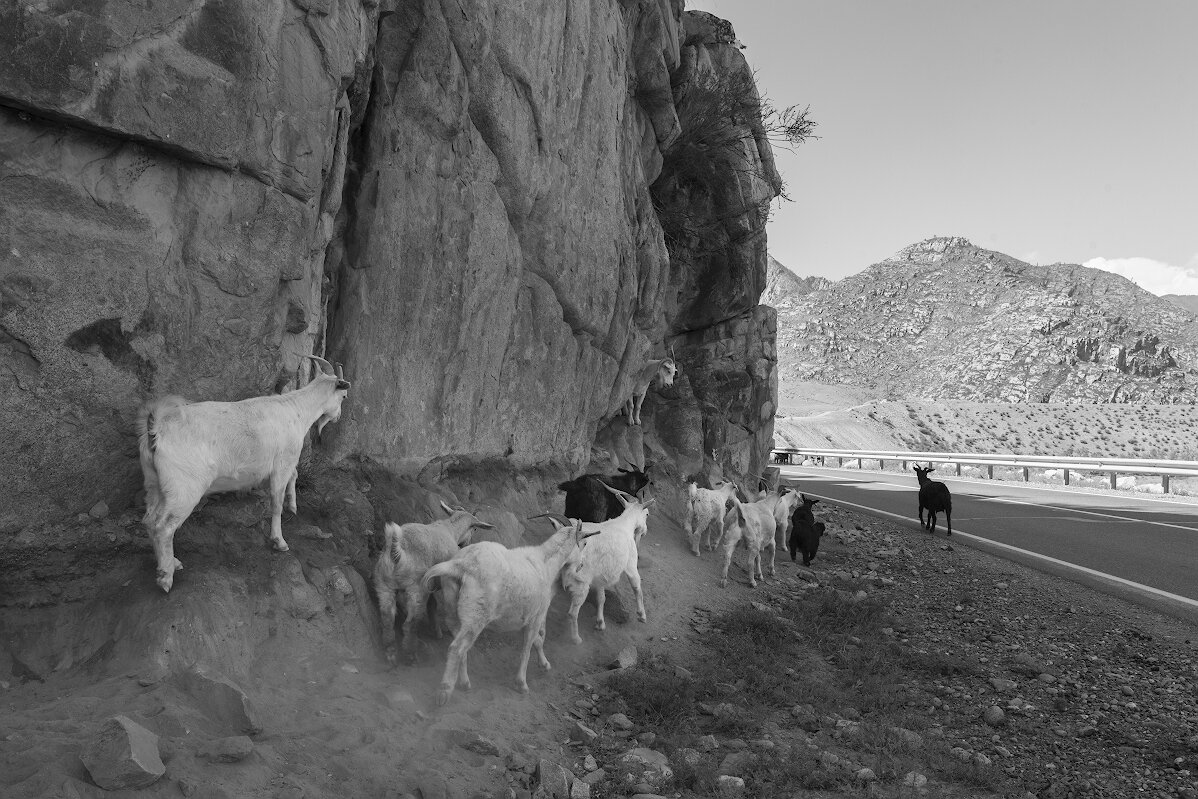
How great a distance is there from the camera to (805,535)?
11.3 metres

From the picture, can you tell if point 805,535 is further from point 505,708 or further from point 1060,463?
point 1060,463

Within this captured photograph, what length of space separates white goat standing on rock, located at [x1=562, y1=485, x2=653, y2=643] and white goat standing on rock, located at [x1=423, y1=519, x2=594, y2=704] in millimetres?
628

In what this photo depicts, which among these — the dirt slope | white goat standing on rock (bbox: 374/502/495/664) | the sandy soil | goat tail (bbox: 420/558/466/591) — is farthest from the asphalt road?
white goat standing on rock (bbox: 374/502/495/664)

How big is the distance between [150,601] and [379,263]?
3.42 meters

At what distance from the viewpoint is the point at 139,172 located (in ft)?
15.6

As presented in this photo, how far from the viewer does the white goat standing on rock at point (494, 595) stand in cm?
527

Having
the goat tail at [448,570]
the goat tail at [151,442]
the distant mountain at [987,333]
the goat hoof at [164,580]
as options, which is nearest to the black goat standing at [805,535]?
the goat tail at [448,570]

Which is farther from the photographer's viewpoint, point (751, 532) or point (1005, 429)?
point (1005, 429)

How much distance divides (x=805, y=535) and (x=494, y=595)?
728 centimetres

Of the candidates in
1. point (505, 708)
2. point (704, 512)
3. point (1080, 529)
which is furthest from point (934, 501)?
point (505, 708)

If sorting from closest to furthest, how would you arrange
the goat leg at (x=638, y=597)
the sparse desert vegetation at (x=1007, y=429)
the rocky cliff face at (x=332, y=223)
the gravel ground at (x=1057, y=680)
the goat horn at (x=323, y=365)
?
1. the rocky cliff face at (x=332, y=223)
2. the gravel ground at (x=1057, y=680)
3. the goat horn at (x=323, y=365)
4. the goat leg at (x=638, y=597)
5. the sparse desert vegetation at (x=1007, y=429)

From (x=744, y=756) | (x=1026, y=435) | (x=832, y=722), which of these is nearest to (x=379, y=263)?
(x=744, y=756)

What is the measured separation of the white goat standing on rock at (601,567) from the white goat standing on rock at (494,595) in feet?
2.06

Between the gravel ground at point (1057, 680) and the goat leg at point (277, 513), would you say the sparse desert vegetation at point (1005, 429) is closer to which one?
the gravel ground at point (1057, 680)
